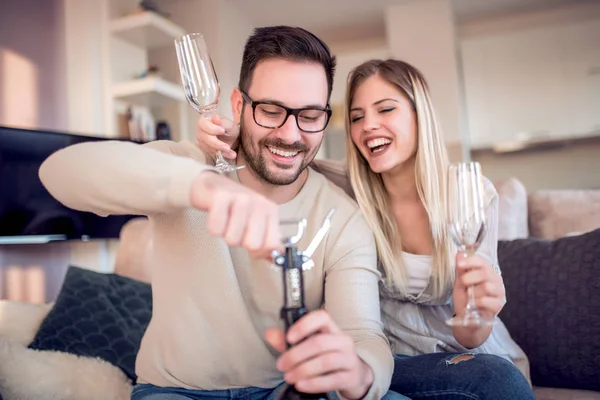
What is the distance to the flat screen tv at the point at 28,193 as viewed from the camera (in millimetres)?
2789

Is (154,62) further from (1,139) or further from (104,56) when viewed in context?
(1,139)

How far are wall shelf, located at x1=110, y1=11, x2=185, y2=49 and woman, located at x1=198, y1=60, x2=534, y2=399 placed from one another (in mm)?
2370

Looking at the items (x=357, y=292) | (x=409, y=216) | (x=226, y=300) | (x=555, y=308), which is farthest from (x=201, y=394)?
(x=555, y=308)

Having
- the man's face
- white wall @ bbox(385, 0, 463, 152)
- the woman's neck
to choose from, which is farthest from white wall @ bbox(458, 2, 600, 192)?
the man's face

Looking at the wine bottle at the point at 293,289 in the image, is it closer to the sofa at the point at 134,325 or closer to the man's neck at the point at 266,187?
the man's neck at the point at 266,187

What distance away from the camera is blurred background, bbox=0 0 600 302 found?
10.5ft

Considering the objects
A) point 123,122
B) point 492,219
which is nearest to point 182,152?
→ point 492,219

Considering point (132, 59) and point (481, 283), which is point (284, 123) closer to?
point (481, 283)

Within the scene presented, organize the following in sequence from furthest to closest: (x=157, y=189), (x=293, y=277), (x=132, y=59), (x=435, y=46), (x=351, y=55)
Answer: (x=351, y=55)
(x=435, y=46)
(x=132, y=59)
(x=157, y=189)
(x=293, y=277)

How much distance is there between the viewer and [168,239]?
4.12ft

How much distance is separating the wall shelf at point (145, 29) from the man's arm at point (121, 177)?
9.26ft

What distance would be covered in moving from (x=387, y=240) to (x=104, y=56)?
9.24 ft

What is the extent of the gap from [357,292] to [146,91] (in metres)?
2.74

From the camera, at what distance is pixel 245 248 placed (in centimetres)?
90
